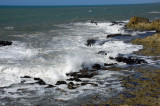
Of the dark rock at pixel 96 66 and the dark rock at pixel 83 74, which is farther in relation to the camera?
Answer: the dark rock at pixel 96 66

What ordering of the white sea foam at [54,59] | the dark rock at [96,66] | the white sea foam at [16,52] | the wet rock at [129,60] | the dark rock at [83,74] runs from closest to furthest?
1. the white sea foam at [54,59]
2. the dark rock at [83,74]
3. the dark rock at [96,66]
4. the wet rock at [129,60]
5. the white sea foam at [16,52]

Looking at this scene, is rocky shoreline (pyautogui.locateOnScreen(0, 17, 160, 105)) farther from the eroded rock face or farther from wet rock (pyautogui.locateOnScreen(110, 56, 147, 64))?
the eroded rock face

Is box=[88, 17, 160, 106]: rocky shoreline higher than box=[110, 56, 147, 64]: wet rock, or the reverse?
box=[110, 56, 147, 64]: wet rock

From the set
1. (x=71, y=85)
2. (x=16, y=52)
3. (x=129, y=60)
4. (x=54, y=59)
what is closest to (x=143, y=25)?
(x=129, y=60)

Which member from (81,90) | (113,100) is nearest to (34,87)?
(81,90)

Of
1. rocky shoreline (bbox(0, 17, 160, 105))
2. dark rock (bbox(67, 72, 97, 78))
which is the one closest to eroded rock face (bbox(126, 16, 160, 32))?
rocky shoreline (bbox(0, 17, 160, 105))

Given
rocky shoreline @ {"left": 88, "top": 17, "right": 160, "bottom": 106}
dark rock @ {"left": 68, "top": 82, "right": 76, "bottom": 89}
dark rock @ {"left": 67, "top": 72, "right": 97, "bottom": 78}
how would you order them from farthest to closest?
dark rock @ {"left": 67, "top": 72, "right": 97, "bottom": 78}, dark rock @ {"left": 68, "top": 82, "right": 76, "bottom": 89}, rocky shoreline @ {"left": 88, "top": 17, "right": 160, "bottom": 106}

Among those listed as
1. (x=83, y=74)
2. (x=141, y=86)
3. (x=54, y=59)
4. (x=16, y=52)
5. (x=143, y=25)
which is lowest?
(x=141, y=86)

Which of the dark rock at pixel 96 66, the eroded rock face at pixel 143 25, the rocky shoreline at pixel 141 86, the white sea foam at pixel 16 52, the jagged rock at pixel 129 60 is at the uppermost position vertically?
the eroded rock face at pixel 143 25

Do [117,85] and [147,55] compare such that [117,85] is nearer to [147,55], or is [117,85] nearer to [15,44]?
[147,55]

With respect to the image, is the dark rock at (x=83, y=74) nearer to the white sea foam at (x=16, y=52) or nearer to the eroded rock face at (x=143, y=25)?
the white sea foam at (x=16, y=52)

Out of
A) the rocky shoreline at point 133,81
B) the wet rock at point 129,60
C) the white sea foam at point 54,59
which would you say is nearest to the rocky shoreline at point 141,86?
the rocky shoreline at point 133,81

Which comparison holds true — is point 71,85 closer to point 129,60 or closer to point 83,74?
point 83,74

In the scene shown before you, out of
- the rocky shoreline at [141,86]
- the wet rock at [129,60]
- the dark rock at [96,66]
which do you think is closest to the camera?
the rocky shoreline at [141,86]
